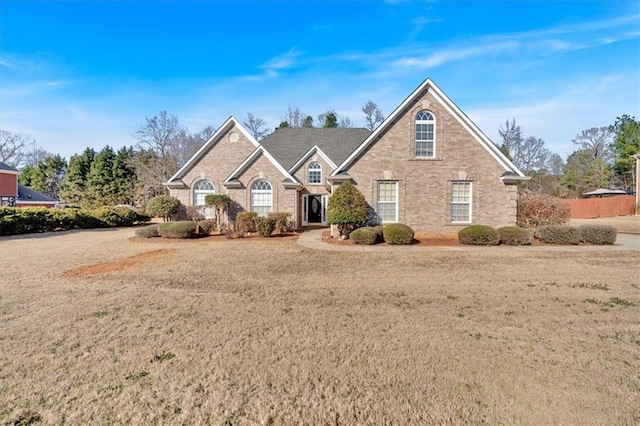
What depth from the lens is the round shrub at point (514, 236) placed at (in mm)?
13930

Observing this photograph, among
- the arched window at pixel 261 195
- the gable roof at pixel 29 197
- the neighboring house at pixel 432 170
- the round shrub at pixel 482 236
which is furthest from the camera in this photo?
the gable roof at pixel 29 197

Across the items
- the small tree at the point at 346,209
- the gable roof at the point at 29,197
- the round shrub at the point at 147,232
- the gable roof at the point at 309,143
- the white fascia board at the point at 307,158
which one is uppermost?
the gable roof at the point at 309,143

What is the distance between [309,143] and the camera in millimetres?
25531

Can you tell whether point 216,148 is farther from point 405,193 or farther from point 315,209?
point 405,193

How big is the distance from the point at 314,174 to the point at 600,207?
3016 centimetres

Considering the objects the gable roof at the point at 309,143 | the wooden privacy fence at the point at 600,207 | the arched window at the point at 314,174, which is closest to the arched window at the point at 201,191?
the gable roof at the point at 309,143

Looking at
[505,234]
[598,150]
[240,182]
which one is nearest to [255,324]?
[505,234]

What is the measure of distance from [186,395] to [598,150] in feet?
221

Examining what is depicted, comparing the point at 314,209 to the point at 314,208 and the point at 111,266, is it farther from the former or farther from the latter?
the point at 111,266

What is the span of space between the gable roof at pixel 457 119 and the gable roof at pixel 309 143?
6.80m

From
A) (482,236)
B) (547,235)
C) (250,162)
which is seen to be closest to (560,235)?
(547,235)

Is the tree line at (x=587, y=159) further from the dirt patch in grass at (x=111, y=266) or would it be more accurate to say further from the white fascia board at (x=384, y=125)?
the dirt patch in grass at (x=111, y=266)

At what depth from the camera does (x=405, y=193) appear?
54.4 feet

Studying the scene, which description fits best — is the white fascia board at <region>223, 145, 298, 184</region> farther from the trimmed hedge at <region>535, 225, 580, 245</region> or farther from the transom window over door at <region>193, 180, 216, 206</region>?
the trimmed hedge at <region>535, 225, 580, 245</region>
